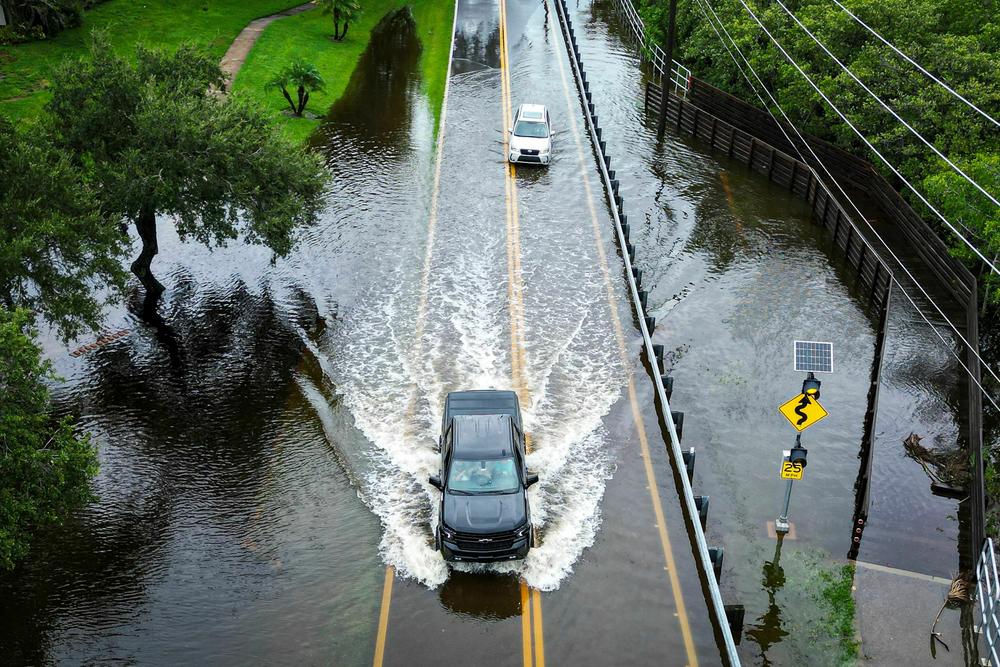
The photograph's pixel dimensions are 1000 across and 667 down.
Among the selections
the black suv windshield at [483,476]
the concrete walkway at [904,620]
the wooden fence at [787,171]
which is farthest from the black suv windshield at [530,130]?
the concrete walkway at [904,620]

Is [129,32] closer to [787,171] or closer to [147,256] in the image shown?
[147,256]

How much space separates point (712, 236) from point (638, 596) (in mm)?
16986

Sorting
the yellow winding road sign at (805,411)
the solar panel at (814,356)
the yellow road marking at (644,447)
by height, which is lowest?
the yellow road marking at (644,447)

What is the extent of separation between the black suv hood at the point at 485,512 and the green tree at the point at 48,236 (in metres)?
9.85

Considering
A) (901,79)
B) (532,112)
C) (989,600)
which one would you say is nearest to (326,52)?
(532,112)

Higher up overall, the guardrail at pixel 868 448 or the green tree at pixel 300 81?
the green tree at pixel 300 81

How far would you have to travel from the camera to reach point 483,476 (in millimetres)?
18484

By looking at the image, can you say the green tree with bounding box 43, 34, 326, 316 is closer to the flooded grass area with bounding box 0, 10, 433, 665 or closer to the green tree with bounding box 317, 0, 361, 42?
the flooded grass area with bounding box 0, 10, 433, 665

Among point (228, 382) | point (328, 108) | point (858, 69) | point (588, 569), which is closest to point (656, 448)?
point (588, 569)

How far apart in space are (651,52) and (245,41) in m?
20.8

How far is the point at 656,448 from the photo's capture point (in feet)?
70.6

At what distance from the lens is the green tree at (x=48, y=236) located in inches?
801

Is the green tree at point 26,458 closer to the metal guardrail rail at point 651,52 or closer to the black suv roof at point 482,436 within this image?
the black suv roof at point 482,436

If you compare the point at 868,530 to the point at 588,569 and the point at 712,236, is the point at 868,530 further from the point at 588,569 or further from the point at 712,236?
the point at 712,236
